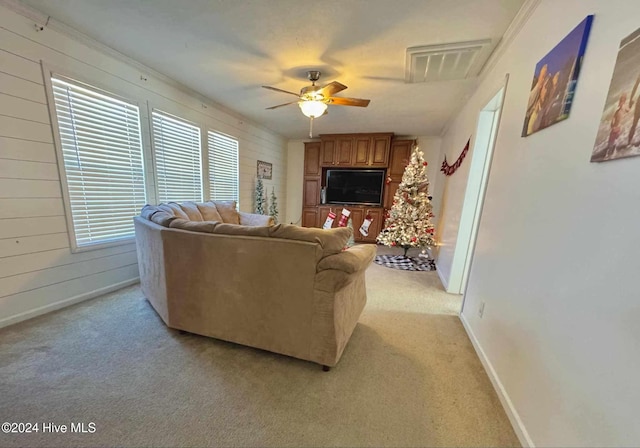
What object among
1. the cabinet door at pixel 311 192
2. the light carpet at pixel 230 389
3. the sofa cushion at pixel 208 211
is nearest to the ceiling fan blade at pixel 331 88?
the sofa cushion at pixel 208 211

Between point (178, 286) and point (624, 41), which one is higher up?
point (624, 41)

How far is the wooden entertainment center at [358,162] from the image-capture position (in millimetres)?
5391

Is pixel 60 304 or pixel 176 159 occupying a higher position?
pixel 176 159

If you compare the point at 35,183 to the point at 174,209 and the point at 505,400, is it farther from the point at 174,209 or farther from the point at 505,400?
the point at 505,400

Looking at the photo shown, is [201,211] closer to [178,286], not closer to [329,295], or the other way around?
[178,286]

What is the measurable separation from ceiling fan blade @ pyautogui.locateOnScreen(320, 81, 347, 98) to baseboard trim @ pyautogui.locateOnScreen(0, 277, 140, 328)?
3184 millimetres

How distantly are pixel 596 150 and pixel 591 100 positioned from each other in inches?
9.6

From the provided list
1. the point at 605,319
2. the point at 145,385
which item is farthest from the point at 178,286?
the point at 605,319

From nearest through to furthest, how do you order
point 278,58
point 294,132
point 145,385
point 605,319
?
1. point 605,319
2. point 145,385
3. point 278,58
4. point 294,132

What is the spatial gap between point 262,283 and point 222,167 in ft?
10.5

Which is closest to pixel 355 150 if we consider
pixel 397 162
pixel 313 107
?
pixel 397 162

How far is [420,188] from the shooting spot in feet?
14.1

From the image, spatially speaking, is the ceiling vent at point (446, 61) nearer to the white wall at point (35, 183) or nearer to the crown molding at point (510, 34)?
the crown molding at point (510, 34)

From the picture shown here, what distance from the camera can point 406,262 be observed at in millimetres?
4168
